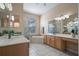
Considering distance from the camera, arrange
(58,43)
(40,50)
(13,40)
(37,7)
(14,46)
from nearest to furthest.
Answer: (14,46) → (13,40) → (37,7) → (40,50) → (58,43)

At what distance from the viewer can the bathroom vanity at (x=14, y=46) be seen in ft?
6.20

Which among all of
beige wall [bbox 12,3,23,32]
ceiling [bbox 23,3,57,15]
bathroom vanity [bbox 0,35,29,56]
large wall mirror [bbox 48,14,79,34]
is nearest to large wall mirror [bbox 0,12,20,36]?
beige wall [bbox 12,3,23,32]

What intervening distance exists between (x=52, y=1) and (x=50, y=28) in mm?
988

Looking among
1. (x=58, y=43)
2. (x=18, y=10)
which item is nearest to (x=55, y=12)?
(x=58, y=43)

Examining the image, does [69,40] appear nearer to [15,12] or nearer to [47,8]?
[47,8]

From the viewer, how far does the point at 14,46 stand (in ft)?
6.61

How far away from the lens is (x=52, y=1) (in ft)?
7.01

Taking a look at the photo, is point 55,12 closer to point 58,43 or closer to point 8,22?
point 58,43

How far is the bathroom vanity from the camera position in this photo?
1.89 m

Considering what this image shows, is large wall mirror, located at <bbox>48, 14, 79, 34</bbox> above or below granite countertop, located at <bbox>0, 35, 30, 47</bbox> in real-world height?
above

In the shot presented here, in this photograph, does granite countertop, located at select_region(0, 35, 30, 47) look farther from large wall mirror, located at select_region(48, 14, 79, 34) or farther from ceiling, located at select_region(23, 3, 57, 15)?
large wall mirror, located at select_region(48, 14, 79, 34)

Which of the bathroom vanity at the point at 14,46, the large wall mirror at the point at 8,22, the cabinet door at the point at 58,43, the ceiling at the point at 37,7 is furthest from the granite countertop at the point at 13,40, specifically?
the cabinet door at the point at 58,43

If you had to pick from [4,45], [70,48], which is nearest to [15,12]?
[4,45]

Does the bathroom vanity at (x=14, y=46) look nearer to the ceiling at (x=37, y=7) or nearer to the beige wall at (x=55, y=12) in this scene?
the ceiling at (x=37, y=7)
